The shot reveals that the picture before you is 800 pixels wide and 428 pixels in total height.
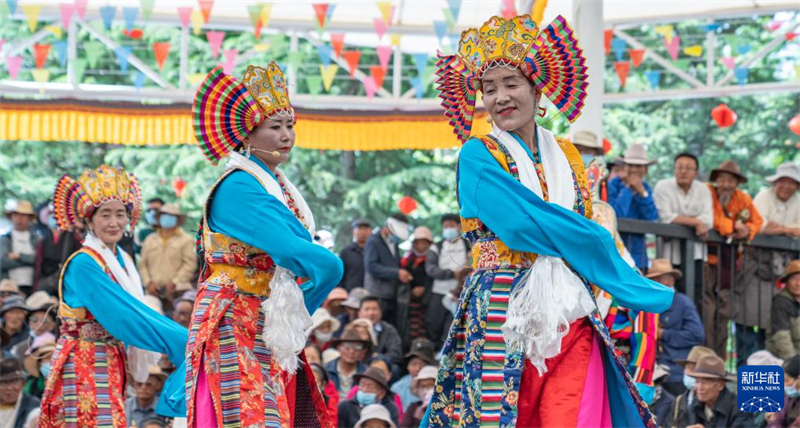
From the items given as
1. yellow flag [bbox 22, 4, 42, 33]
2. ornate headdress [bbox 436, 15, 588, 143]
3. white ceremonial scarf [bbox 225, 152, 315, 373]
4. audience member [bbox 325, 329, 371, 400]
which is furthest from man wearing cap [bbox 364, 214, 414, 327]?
ornate headdress [bbox 436, 15, 588, 143]

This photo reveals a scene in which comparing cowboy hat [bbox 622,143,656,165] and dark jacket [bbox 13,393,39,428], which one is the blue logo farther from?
dark jacket [bbox 13,393,39,428]

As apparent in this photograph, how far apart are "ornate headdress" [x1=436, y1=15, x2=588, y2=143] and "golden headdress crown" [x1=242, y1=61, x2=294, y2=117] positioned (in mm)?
965

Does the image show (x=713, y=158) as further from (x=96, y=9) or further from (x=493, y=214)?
(x=493, y=214)

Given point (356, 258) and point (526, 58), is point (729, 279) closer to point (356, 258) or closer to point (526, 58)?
point (356, 258)

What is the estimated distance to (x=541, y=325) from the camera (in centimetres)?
499

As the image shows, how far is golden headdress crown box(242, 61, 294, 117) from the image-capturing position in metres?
6.15

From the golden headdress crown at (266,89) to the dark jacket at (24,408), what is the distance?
4945 millimetres

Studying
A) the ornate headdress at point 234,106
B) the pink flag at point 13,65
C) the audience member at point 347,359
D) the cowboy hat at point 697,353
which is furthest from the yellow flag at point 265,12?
the ornate headdress at point 234,106

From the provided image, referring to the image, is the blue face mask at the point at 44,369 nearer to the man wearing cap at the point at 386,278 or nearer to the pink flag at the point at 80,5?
the man wearing cap at the point at 386,278

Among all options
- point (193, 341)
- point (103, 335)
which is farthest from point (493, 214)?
point (103, 335)

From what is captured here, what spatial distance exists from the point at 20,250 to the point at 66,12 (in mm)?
2570

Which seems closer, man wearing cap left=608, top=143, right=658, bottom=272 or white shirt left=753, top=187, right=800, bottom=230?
man wearing cap left=608, top=143, right=658, bottom=272

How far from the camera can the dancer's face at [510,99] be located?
532 cm

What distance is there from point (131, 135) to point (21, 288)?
322cm
